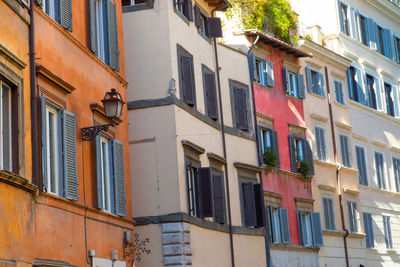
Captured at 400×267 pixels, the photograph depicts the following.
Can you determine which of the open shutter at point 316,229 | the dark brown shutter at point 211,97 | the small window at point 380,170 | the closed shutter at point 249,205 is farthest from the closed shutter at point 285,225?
the small window at point 380,170

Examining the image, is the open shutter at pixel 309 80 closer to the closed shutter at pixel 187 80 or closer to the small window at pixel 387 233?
the small window at pixel 387 233

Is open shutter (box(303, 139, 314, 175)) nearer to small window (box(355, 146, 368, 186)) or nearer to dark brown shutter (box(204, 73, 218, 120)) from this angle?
small window (box(355, 146, 368, 186))

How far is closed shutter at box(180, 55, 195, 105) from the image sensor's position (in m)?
21.1

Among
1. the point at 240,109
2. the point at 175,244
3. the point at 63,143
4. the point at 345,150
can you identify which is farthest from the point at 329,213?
the point at 63,143

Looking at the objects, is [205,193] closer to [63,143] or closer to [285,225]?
[285,225]

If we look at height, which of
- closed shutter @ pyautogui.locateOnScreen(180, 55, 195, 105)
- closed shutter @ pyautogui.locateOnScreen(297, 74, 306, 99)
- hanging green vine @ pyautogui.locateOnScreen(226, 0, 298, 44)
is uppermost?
hanging green vine @ pyautogui.locateOnScreen(226, 0, 298, 44)

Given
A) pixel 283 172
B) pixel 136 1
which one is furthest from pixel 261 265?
pixel 136 1

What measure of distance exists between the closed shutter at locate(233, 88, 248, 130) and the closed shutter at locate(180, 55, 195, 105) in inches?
143

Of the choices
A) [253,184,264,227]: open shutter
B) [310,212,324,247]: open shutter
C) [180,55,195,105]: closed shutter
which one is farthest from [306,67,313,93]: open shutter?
[180,55,195,105]: closed shutter

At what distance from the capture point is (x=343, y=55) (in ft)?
113

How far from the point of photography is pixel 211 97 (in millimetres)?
23094

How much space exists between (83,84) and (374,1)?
2607cm

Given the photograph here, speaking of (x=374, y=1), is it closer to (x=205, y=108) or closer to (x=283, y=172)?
(x=283, y=172)

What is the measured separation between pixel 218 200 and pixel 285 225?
542 cm
